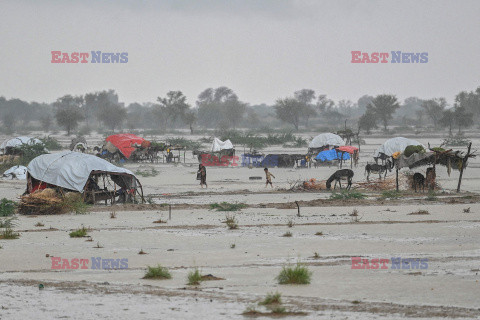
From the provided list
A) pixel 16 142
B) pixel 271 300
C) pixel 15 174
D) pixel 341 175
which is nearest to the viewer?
pixel 271 300

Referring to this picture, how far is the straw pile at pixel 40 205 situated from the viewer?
896 inches

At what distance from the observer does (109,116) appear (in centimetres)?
13450

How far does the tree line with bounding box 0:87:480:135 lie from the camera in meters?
102

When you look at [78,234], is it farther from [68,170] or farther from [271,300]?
[271,300]

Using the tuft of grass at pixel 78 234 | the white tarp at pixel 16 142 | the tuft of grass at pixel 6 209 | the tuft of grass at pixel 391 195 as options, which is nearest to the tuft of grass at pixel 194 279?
the tuft of grass at pixel 78 234

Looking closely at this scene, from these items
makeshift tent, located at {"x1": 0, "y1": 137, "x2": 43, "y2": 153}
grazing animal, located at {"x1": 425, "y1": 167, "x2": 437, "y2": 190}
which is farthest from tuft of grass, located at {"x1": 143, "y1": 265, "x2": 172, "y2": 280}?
makeshift tent, located at {"x1": 0, "y1": 137, "x2": 43, "y2": 153}

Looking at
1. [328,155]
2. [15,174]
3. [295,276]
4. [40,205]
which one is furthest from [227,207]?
[328,155]

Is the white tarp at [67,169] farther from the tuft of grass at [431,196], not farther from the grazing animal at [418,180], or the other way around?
the grazing animal at [418,180]

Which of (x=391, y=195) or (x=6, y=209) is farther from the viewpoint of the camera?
(x=391, y=195)

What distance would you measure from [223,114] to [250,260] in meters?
138

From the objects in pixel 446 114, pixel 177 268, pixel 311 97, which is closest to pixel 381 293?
pixel 177 268

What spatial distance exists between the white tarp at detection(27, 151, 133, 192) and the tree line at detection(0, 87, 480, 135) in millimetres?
65714

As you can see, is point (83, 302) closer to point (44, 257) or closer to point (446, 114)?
point (44, 257)

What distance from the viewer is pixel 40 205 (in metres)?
22.8
